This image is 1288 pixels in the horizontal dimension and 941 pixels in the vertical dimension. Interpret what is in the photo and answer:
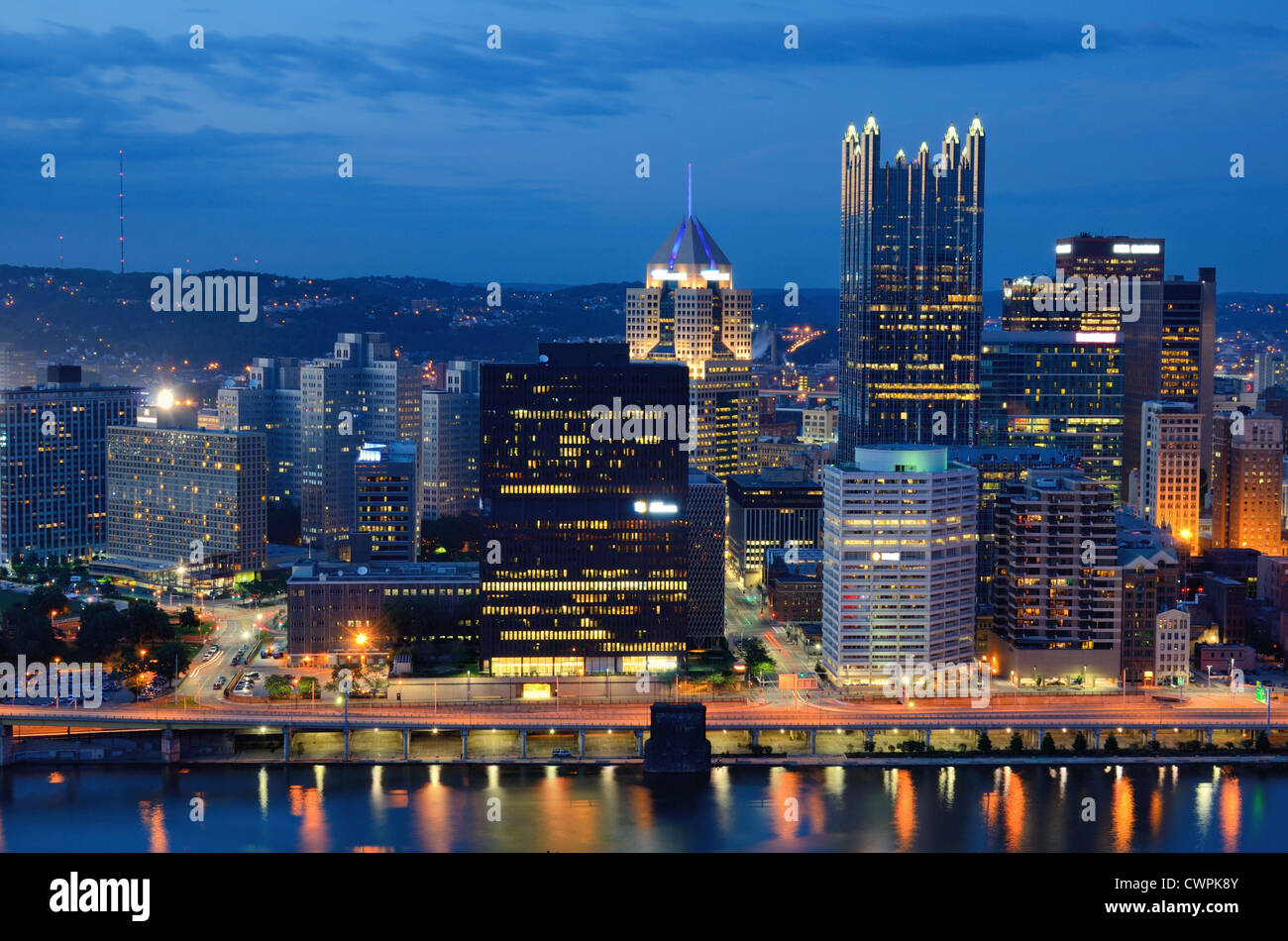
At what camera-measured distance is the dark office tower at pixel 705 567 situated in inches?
2179

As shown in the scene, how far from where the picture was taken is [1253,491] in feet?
233

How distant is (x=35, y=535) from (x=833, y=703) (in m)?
39.6

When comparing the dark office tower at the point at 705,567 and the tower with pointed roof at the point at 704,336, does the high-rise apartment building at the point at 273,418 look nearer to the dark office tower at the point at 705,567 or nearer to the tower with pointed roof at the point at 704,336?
the tower with pointed roof at the point at 704,336

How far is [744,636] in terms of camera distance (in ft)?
187

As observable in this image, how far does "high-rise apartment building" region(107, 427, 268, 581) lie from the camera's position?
69.0m

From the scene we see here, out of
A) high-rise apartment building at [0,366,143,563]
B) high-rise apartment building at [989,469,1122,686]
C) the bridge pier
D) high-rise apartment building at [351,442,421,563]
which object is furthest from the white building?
high-rise apartment building at [0,366,143,563]

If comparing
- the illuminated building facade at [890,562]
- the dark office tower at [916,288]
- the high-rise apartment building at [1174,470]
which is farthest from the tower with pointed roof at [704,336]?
the illuminated building facade at [890,562]

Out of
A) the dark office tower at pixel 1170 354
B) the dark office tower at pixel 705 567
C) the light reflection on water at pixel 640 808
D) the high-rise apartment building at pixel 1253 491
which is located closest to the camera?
the light reflection on water at pixel 640 808

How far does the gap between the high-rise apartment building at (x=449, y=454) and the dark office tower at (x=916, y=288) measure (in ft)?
61.2

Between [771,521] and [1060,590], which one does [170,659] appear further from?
[1060,590]

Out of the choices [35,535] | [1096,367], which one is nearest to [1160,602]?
[1096,367]

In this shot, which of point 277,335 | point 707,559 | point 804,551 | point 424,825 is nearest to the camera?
point 424,825

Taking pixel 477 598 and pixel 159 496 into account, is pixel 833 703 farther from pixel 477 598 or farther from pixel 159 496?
pixel 159 496

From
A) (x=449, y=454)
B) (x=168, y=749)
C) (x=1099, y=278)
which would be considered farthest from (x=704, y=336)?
(x=168, y=749)
